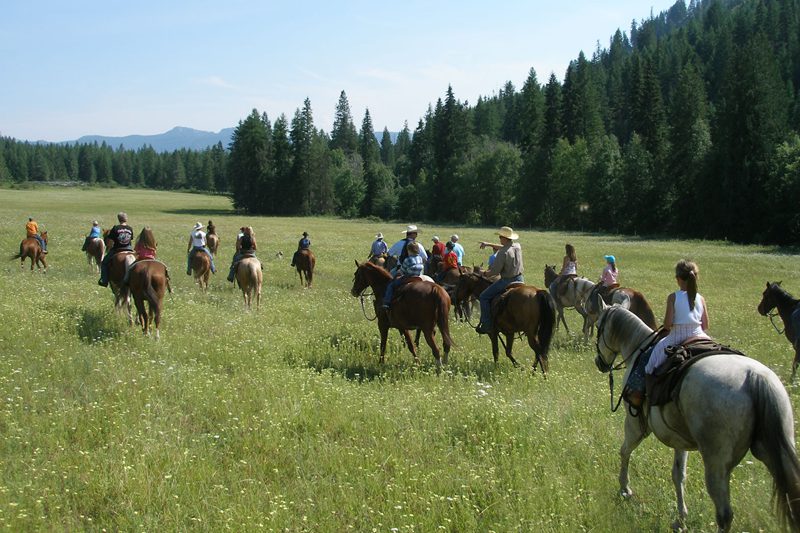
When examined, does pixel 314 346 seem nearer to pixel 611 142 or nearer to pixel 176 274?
pixel 176 274

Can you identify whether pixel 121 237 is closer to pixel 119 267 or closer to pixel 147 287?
pixel 119 267

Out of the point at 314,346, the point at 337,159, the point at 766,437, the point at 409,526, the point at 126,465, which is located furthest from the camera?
the point at 337,159

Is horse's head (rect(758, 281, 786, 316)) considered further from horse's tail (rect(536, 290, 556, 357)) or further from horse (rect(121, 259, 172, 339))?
horse (rect(121, 259, 172, 339))

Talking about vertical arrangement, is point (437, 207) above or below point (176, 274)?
above

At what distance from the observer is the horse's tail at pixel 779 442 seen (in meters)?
4.90

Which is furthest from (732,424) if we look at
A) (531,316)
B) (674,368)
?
(531,316)

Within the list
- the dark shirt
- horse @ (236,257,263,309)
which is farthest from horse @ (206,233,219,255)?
the dark shirt

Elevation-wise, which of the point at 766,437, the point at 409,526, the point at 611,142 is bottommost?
the point at 409,526

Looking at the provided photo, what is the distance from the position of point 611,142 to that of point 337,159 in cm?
5934

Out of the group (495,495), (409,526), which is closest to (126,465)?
(409,526)

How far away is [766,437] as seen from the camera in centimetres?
504

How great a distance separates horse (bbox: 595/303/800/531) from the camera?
496 centimetres

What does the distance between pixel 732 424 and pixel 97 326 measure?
12540mm

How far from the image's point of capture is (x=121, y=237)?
15648 millimetres
